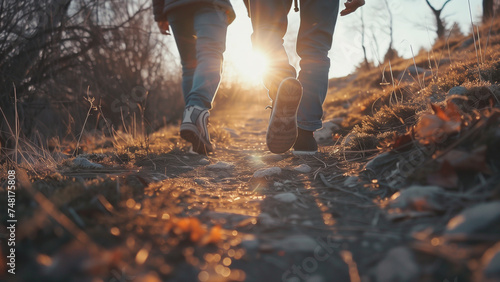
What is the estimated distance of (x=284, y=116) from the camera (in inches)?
82.1

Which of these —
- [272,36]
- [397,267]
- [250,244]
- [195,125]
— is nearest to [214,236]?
[250,244]

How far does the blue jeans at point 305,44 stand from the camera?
A: 2.15 meters

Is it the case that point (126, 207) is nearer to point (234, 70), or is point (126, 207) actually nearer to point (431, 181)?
point (431, 181)

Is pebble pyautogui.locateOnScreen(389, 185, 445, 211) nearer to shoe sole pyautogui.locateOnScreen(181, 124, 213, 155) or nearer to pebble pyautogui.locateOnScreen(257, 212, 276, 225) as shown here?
pebble pyautogui.locateOnScreen(257, 212, 276, 225)

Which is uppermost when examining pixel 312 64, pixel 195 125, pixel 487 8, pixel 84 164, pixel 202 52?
pixel 487 8

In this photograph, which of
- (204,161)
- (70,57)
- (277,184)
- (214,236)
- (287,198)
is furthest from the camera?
(70,57)

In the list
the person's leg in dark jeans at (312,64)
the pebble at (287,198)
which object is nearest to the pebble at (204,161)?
the person's leg in dark jeans at (312,64)

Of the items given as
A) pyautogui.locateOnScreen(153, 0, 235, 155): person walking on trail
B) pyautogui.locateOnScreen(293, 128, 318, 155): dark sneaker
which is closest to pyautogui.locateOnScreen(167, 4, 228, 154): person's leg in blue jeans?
pyautogui.locateOnScreen(153, 0, 235, 155): person walking on trail

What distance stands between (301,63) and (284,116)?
55 cm

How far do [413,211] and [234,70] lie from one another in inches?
293

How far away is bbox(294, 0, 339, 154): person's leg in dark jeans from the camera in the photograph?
2217 millimetres

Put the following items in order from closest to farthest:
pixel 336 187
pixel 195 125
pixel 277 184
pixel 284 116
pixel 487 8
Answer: pixel 336 187 < pixel 277 184 < pixel 284 116 < pixel 195 125 < pixel 487 8

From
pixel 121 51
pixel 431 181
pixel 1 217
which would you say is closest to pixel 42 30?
pixel 121 51

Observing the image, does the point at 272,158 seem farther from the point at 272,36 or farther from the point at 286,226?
the point at 286,226
